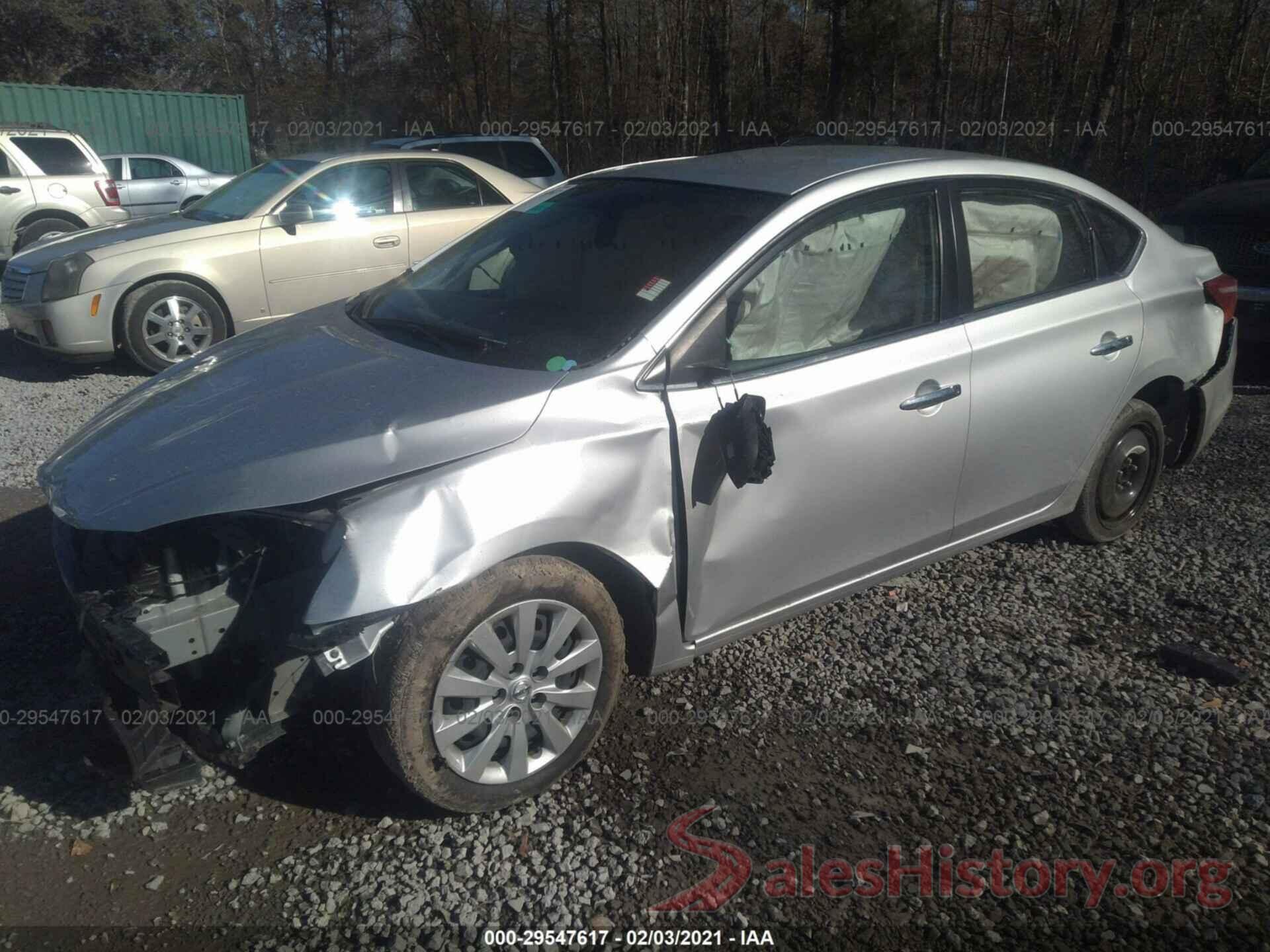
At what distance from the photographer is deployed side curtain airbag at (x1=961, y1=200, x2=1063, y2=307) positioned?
367cm

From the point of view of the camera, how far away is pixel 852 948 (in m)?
2.42

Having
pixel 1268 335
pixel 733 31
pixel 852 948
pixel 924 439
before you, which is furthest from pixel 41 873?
pixel 733 31

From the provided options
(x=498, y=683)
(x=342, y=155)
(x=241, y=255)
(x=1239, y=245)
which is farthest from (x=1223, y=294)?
(x=342, y=155)

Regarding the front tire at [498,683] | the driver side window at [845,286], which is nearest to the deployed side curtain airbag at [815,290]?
the driver side window at [845,286]

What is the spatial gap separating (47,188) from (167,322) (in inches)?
274

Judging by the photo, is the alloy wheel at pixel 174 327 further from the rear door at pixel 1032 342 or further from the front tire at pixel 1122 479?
the front tire at pixel 1122 479

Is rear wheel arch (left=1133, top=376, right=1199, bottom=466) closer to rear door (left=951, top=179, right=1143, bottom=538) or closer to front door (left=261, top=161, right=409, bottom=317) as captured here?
rear door (left=951, top=179, right=1143, bottom=538)

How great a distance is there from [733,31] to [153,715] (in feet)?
82.5

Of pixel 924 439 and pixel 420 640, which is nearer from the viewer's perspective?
pixel 420 640

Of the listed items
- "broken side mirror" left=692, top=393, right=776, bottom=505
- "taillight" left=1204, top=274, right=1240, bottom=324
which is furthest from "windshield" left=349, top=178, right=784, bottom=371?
"taillight" left=1204, top=274, right=1240, bottom=324

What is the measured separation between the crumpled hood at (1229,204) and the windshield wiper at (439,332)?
6860 millimetres

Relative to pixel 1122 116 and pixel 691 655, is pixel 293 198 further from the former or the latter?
pixel 1122 116

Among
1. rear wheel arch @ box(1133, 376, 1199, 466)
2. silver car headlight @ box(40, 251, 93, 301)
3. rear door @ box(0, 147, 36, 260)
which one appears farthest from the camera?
rear door @ box(0, 147, 36, 260)

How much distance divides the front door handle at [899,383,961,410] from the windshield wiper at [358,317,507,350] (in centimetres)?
137
